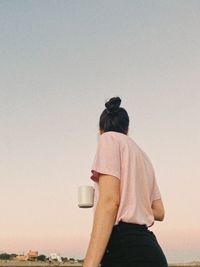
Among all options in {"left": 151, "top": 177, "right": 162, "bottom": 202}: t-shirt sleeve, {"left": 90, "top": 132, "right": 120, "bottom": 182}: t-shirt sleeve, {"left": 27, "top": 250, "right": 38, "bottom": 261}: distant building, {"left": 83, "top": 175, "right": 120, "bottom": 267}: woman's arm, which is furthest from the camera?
{"left": 27, "top": 250, "right": 38, "bottom": 261}: distant building

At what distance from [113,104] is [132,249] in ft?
3.53

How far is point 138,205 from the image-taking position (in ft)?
10.3

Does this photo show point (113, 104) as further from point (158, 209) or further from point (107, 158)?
point (158, 209)

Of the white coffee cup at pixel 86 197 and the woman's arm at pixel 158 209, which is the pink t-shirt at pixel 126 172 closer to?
the woman's arm at pixel 158 209

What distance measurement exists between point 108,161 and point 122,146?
18 cm

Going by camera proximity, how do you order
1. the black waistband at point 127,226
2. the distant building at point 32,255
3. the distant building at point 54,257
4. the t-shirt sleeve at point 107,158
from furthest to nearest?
the distant building at point 32,255
the distant building at point 54,257
the t-shirt sleeve at point 107,158
the black waistband at point 127,226

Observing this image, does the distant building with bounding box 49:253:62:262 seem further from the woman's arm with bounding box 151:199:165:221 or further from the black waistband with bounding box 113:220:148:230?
the black waistband with bounding box 113:220:148:230

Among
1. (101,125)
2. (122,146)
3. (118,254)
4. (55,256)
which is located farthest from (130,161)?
(55,256)

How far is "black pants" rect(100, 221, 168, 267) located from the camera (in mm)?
2812

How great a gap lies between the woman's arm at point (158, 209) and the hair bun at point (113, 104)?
0.74 meters

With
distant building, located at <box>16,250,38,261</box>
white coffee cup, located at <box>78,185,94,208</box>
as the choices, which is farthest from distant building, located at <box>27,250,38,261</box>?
white coffee cup, located at <box>78,185,94,208</box>

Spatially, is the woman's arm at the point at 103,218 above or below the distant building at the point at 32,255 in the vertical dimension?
above

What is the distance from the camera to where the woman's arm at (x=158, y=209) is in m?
3.56

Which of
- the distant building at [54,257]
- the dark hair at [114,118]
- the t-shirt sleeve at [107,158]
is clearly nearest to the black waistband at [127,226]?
the t-shirt sleeve at [107,158]
